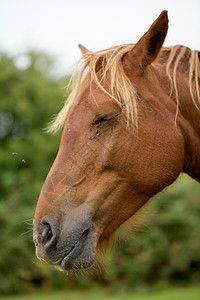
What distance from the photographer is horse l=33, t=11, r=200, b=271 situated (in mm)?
2359

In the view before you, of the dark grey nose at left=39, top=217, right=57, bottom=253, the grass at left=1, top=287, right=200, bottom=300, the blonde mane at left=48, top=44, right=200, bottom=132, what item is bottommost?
the grass at left=1, top=287, right=200, bottom=300

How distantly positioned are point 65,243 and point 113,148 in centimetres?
76

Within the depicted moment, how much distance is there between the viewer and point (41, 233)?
2312mm

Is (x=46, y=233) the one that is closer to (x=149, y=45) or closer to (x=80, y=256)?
(x=80, y=256)

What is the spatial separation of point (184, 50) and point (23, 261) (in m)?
8.48

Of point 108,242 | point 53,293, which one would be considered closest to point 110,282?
point 53,293

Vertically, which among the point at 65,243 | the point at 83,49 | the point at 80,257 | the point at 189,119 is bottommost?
the point at 80,257

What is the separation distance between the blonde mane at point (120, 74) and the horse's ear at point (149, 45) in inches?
5.0

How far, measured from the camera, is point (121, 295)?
984 centimetres

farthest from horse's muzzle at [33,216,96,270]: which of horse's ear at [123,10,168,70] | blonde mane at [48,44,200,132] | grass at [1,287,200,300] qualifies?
grass at [1,287,200,300]

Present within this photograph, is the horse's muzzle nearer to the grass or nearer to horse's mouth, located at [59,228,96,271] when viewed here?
horse's mouth, located at [59,228,96,271]

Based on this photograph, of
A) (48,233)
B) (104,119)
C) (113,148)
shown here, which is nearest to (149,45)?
(104,119)

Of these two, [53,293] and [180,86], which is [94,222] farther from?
[53,293]

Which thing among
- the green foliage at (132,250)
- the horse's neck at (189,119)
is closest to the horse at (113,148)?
the horse's neck at (189,119)
